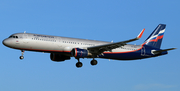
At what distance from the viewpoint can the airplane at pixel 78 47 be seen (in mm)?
43031

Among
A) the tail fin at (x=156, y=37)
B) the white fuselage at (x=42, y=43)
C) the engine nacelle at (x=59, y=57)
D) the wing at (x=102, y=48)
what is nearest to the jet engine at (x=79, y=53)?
the white fuselage at (x=42, y=43)

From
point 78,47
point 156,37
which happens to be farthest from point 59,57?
point 156,37

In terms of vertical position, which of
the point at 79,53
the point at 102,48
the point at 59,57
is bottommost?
the point at 79,53

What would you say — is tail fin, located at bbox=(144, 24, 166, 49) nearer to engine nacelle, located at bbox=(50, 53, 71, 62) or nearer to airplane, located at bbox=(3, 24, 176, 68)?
airplane, located at bbox=(3, 24, 176, 68)

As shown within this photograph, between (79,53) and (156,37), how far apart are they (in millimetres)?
19104

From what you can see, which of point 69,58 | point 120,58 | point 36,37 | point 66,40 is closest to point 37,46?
point 36,37

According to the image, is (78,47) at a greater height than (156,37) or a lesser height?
lesser

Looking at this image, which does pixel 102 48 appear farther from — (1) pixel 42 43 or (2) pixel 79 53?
(1) pixel 42 43

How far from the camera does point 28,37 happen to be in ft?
142

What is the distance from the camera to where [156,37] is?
56.6m

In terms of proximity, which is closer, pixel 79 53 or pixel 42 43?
pixel 42 43

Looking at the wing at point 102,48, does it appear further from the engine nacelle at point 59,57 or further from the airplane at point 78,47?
the engine nacelle at point 59,57

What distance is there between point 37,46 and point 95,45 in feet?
32.2

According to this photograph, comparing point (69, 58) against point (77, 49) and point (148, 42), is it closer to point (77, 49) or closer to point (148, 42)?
point (77, 49)
